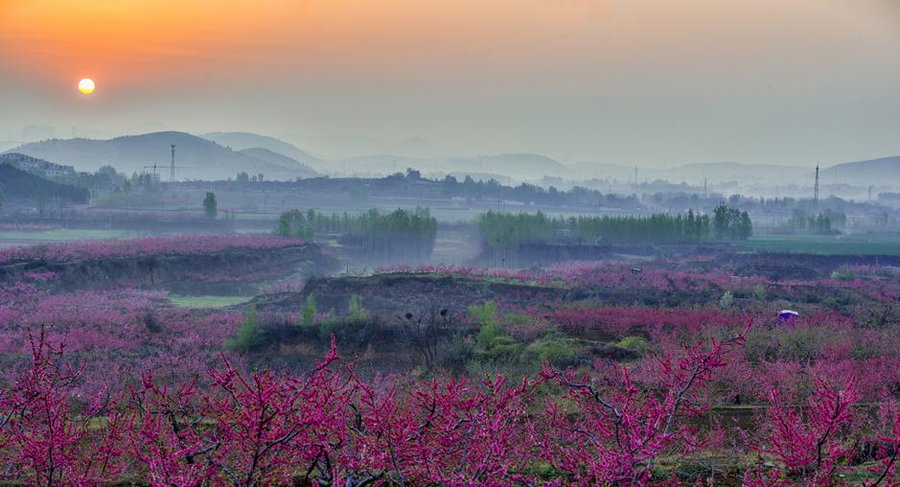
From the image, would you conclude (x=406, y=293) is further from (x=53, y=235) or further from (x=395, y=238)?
(x=53, y=235)

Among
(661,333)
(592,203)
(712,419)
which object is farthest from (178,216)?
(592,203)

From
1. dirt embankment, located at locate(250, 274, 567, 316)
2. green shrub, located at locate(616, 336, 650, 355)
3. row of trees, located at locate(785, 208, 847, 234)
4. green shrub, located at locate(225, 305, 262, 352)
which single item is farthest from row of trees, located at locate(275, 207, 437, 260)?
row of trees, located at locate(785, 208, 847, 234)

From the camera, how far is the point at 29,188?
118m

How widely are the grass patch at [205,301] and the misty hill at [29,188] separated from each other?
75.1 metres

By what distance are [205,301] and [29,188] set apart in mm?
84903

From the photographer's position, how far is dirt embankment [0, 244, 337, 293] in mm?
48906

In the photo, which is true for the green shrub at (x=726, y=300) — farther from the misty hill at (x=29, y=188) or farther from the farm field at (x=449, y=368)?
the misty hill at (x=29, y=188)

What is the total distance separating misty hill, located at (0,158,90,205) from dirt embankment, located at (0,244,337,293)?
65.6 meters

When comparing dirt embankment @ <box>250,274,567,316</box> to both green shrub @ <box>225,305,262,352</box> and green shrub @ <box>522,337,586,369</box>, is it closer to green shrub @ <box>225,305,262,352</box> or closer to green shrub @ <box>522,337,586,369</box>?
green shrub @ <box>225,305,262,352</box>

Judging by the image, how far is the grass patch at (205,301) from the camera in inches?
1873

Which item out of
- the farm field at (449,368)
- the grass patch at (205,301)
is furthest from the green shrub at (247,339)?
the grass patch at (205,301)

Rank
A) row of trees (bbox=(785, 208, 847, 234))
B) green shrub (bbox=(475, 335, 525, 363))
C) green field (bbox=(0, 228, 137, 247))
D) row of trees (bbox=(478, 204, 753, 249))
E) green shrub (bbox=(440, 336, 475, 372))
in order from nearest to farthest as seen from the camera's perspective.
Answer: green shrub (bbox=(475, 335, 525, 363)), green shrub (bbox=(440, 336, 475, 372)), green field (bbox=(0, 228, 137, 247)), row of trees (bbox=(478, 204, 753, 249)), row of trees (bbox=(785, 208, 847, 234))

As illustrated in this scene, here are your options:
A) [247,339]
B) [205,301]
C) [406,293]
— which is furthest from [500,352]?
[205,301]

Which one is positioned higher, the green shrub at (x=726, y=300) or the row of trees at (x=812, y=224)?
the row of trees at (x=812, y=224)
